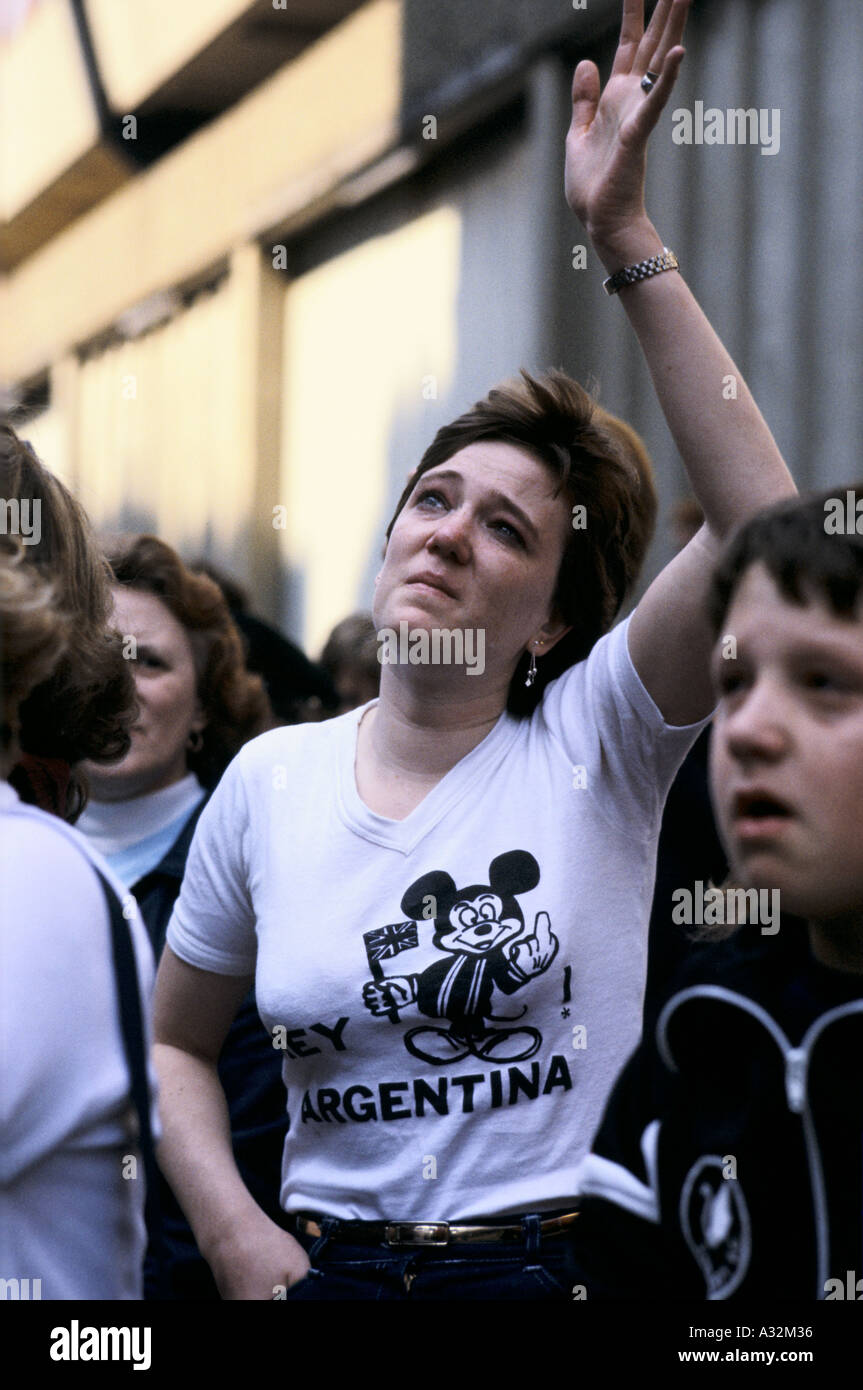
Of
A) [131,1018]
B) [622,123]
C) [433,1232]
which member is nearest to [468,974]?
[433,1232]

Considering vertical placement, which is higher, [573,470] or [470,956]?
[573,470]

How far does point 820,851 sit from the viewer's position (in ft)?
3.22

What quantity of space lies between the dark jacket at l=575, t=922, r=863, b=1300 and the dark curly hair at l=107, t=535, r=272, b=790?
5.12 ft

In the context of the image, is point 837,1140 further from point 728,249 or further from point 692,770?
point 728,249

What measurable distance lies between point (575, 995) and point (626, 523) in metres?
0.61

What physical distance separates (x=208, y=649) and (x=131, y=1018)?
1.64 meters

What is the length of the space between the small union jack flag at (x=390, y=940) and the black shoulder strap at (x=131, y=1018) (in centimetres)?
49

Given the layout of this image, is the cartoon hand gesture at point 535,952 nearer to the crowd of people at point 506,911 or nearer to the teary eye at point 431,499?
the crowd of people at point 506,911

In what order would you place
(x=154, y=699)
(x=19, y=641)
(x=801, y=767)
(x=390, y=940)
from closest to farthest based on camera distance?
(x=801, y=767) → (x=19, y=641) → (x=390, y=940) → (x=154, y=699)

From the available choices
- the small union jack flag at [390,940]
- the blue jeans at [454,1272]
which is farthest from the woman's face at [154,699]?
the blue jeans at [454,1272]

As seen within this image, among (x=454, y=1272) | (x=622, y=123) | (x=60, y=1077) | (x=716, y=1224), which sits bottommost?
(x=454, y=1272)

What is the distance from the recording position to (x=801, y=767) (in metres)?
0.98

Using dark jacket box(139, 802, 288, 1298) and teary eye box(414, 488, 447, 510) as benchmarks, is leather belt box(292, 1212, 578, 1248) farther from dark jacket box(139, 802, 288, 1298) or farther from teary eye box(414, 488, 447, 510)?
teary eye box(414, 488, 447, 510)

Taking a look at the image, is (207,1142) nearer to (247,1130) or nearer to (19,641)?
(247,1130)
